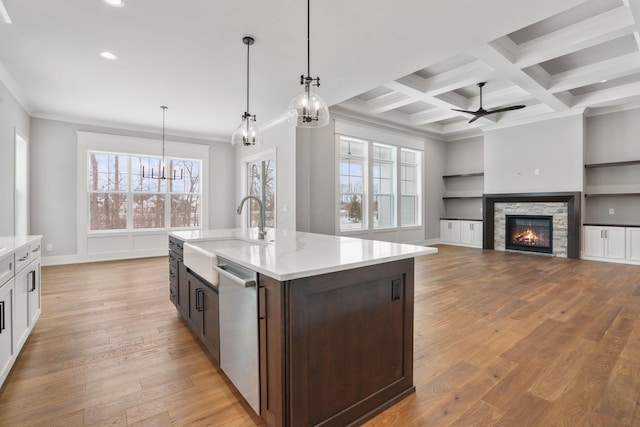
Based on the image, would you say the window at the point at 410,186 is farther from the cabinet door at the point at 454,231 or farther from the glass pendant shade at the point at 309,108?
the glass pendant shade at the point at 309,108

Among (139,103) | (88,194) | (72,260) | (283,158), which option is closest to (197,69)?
(139,103)

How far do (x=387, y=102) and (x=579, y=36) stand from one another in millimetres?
3002

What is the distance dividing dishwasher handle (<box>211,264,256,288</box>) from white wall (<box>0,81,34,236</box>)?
4182 millimetres

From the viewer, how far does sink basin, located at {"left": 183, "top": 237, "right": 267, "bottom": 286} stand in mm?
2023

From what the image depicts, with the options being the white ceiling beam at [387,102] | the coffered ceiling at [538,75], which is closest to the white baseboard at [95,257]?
the coffered ceiling at [538,75]

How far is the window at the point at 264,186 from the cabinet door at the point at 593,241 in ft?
21.1

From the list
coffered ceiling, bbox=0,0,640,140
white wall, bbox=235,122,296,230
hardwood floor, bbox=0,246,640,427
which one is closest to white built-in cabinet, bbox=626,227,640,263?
hardwood floor, bbox=0,246,640,427

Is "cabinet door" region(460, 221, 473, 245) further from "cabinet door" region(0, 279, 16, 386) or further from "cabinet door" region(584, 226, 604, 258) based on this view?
"cabinet door" region(0, 279, 16, 386)

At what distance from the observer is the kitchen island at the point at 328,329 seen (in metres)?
1.44

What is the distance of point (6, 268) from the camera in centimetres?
205

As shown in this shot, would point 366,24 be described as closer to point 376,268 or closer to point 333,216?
point 376,268

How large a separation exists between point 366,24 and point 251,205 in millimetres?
5176

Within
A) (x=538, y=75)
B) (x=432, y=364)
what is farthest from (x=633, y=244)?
(x=432, y=364)

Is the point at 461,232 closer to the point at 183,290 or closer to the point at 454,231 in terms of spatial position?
the point at 454,231
